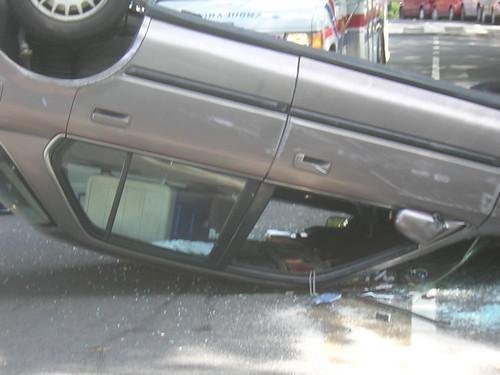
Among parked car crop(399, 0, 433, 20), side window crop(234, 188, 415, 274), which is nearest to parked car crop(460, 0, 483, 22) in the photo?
parked car crop(399, 0, 433, 20)

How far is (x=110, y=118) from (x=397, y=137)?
63.9 inches

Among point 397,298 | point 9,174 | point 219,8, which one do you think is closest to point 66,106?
point 9,174

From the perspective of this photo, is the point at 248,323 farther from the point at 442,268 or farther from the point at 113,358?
the point at 442,268

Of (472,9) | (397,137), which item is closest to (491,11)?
(472,9)

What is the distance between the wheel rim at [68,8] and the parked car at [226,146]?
1.03 feet

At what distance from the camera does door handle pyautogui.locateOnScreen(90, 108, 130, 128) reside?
4.12 metres

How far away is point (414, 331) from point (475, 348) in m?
0.36

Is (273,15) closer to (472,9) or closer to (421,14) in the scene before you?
(472,9)

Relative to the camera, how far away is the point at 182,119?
4152mm

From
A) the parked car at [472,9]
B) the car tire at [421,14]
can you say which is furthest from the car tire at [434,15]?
the parked car at [472,9]

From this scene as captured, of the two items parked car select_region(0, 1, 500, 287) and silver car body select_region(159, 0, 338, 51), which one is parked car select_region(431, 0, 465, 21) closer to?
silver car body select_region(159, 0, 338, 51)

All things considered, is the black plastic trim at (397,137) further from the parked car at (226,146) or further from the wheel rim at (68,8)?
the wheel rim at (68,8)

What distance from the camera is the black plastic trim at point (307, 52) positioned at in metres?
4.20

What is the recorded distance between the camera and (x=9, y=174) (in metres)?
4.34
